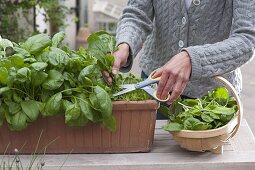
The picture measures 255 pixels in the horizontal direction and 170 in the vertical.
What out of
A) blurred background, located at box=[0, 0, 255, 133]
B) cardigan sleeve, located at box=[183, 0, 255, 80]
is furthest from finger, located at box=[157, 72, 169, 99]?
blurred background, located at box=[0, 0, 255, 133]

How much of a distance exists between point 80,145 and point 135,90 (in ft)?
0.88

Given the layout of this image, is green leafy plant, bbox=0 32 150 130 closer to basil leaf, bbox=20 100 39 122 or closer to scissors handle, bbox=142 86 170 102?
basil leaf, bbox=20 100 39 122

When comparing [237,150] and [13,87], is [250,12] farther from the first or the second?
[13,87]

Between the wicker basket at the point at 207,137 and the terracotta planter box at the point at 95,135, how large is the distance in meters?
0.11

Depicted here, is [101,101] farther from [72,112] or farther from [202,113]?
[202,113]

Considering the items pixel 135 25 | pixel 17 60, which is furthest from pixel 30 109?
pixel 135 25

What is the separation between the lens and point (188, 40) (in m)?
2.49

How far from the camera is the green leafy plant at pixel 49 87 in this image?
75.5 inches

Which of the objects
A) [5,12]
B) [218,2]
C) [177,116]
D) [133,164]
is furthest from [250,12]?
[5,12]

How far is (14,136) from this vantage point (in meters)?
2.05

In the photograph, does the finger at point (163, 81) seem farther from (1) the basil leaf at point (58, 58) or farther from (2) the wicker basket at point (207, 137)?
(1) the basil leaf at point (58, 58)

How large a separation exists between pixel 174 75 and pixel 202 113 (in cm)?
17

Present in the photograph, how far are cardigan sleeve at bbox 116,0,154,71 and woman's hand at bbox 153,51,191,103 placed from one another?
0.33 metres

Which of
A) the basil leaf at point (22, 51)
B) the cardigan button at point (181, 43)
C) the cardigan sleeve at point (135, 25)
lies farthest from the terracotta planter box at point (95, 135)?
the cardigan button at point (181, 43)
